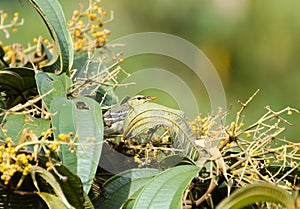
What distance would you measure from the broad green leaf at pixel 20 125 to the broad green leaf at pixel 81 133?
19mm

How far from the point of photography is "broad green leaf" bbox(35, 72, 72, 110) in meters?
0.48

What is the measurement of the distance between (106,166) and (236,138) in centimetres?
12

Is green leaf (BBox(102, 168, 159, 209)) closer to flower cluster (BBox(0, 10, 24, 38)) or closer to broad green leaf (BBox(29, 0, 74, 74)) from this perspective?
broad green leaf (BBox(29, 0, 74, 74))

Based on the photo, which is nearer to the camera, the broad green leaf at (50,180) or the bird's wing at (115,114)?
the broad green leaf at (50,180)

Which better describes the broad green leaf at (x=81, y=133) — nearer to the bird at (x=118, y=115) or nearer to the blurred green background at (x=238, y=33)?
the bird at (x=118, y=115)

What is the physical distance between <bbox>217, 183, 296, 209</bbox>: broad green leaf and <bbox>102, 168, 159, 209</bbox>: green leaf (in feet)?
0.35

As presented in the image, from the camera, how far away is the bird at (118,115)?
0.50 meters

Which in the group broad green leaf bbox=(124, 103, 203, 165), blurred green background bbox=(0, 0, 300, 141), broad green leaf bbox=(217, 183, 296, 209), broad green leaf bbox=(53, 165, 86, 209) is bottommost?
broad green leaf bbox=(53, 165, 86, 209)

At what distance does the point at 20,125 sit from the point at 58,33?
128mm

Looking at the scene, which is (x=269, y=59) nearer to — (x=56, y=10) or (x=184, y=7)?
(x=184, y=7)

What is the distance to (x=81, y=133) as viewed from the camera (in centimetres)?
45

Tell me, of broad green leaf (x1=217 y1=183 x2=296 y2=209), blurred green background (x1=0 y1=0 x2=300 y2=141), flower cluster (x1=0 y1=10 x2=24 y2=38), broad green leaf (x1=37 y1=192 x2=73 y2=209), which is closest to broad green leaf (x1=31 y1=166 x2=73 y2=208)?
broad green leaf (x1=37 y1=192 x2=73 y2=209)

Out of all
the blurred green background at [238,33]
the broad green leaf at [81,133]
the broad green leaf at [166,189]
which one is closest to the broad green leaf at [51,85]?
the broad green leaf at [81,133]

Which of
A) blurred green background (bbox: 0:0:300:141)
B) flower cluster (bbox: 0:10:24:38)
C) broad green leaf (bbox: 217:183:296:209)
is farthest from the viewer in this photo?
blurred green background (bbox: 0:0:300:141)
